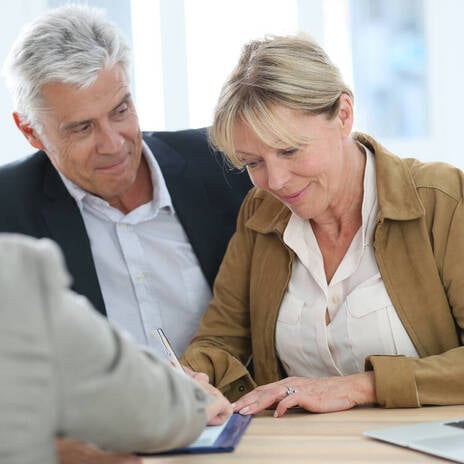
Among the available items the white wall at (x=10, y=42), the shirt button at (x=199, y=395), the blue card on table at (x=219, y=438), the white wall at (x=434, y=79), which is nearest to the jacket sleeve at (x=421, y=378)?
the blue card on table at (x=219, y=438)

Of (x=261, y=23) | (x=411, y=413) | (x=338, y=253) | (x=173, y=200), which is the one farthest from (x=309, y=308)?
(x=261, y=23)

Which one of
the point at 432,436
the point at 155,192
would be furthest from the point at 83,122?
the point at 432,436

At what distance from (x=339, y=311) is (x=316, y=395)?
274 millimetres

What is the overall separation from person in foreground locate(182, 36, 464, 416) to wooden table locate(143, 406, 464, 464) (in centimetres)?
5

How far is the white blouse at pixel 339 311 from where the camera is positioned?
187cm

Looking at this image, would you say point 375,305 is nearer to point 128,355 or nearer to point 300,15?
point 128,355

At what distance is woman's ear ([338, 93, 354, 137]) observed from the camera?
1.91 m

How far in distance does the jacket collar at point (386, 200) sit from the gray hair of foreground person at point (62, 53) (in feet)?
1.73

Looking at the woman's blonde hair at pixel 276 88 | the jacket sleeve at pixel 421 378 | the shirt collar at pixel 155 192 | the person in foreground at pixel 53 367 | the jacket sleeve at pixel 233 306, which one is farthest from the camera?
the shirt collar at pixel 155 192

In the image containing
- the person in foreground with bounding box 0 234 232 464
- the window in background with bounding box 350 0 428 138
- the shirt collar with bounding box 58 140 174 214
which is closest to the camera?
the person in foreground with bounding box 0 234 232 464

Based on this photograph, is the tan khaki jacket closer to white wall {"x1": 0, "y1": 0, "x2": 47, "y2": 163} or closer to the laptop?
the laptop

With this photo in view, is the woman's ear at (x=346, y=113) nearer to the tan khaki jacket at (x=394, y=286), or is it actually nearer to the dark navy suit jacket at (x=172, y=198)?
the tan khaki jacket at (x=394, y=286)

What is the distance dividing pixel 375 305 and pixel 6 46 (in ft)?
8.60

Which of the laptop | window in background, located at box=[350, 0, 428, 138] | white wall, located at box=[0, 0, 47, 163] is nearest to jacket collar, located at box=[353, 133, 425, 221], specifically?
the laptop
